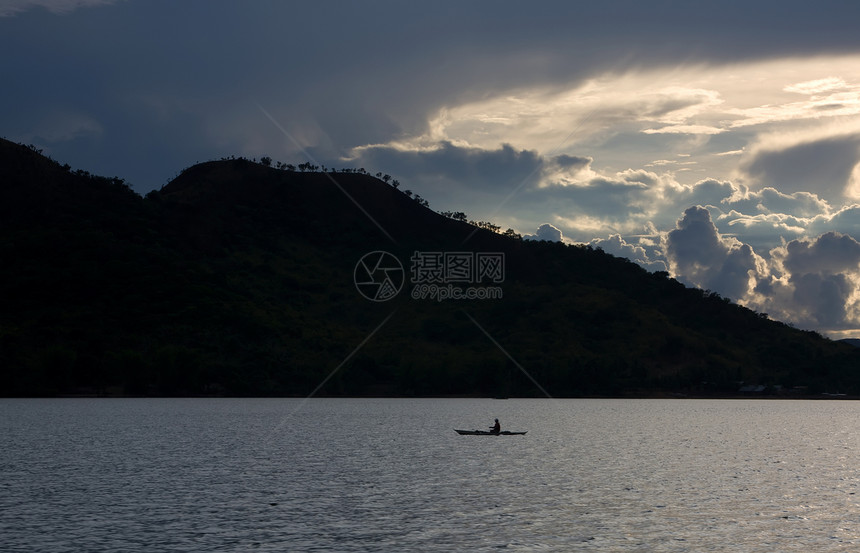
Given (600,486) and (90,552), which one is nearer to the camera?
(90,552)

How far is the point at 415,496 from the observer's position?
85.0 meters

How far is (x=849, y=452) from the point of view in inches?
6102

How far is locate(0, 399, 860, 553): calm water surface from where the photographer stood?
62719mm

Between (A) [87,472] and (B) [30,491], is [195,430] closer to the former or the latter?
(A) [87,472]

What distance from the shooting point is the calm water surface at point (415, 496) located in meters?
62.7

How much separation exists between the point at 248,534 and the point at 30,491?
3205cm

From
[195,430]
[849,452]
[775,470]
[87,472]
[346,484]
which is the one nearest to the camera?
[346,484]

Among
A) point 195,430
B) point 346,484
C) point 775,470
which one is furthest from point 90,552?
point 195,430

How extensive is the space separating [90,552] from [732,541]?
144ft

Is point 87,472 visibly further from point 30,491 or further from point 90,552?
point 90,552

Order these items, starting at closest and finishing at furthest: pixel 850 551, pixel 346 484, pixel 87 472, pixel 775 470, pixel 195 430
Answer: pixel 850 551, pixel 346 484, pixel 87 472, pixel 775 470, pixel 195 430

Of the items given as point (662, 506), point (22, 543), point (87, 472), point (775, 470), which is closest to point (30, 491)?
point (87, 472)

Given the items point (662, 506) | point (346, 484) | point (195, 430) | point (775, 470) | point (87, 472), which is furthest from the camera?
point (195, 430)

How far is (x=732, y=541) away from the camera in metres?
63.6
